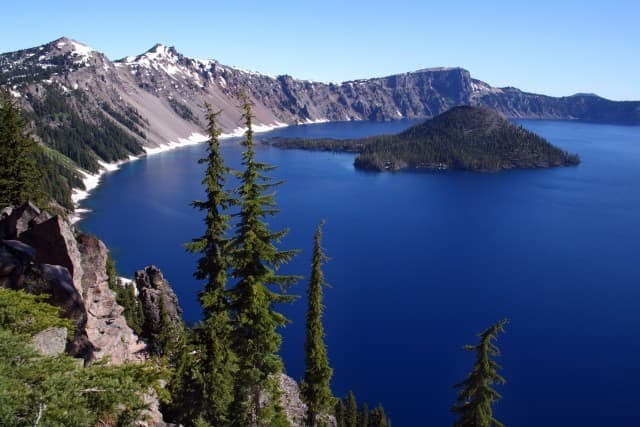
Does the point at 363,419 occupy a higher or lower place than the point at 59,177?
lower

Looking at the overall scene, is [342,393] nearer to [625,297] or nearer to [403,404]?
[403,404]

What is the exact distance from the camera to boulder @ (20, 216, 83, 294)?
24.9 m

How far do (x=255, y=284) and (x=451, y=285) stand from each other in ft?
209

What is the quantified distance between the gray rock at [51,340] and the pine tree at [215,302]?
7295 mm

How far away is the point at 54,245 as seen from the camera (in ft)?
82.0

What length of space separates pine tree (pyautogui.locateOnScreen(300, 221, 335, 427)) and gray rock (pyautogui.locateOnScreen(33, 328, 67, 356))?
15.4m

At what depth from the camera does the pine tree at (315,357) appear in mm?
29812

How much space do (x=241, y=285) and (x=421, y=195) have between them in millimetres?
142613

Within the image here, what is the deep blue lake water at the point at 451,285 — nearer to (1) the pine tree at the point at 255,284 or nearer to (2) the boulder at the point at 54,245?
(1) the pine tree at the point at 255,284

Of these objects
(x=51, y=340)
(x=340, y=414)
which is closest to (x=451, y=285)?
(x=340, y=414)

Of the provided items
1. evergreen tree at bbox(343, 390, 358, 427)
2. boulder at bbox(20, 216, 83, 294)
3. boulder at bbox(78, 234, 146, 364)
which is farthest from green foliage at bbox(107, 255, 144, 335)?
boulder at bbox(20, 216, 83, 294)

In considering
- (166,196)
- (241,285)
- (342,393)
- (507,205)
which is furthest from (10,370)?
(507,205)

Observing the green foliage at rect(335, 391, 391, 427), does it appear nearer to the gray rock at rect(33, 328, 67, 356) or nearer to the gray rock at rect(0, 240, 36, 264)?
the gray rock at rect(0, 240, 36, 264)

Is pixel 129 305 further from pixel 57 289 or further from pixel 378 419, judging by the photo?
pixel 57 289
